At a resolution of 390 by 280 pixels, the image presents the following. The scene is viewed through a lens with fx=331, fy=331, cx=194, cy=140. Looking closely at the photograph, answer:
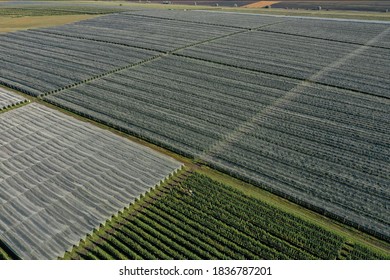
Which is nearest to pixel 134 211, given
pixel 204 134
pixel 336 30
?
pixel 204 134

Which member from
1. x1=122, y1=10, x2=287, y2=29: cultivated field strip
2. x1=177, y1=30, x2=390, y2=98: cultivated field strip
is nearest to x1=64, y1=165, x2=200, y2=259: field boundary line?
x1=177, y1=30, x2=390, y2=98: cultivated field strip

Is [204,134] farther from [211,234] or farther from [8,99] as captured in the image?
[8,99]

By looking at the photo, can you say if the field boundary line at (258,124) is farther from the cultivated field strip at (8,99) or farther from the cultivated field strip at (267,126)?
the cultivated field strip at (8,99)

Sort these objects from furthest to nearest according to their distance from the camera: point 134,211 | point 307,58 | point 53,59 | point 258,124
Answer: point 307,58 → point 53,59 → point 258,124 → point 134,211

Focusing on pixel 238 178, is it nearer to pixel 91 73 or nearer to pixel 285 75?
pixel 285 75

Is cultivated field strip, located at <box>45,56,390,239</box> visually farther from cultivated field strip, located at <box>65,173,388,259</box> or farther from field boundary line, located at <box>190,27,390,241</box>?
cultivated field strip, located at <box>65,173,388,259</box>

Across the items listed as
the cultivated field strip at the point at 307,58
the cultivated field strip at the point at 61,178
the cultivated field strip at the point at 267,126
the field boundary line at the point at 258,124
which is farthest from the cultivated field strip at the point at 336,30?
the cultivated field strip at the point at 61,178
